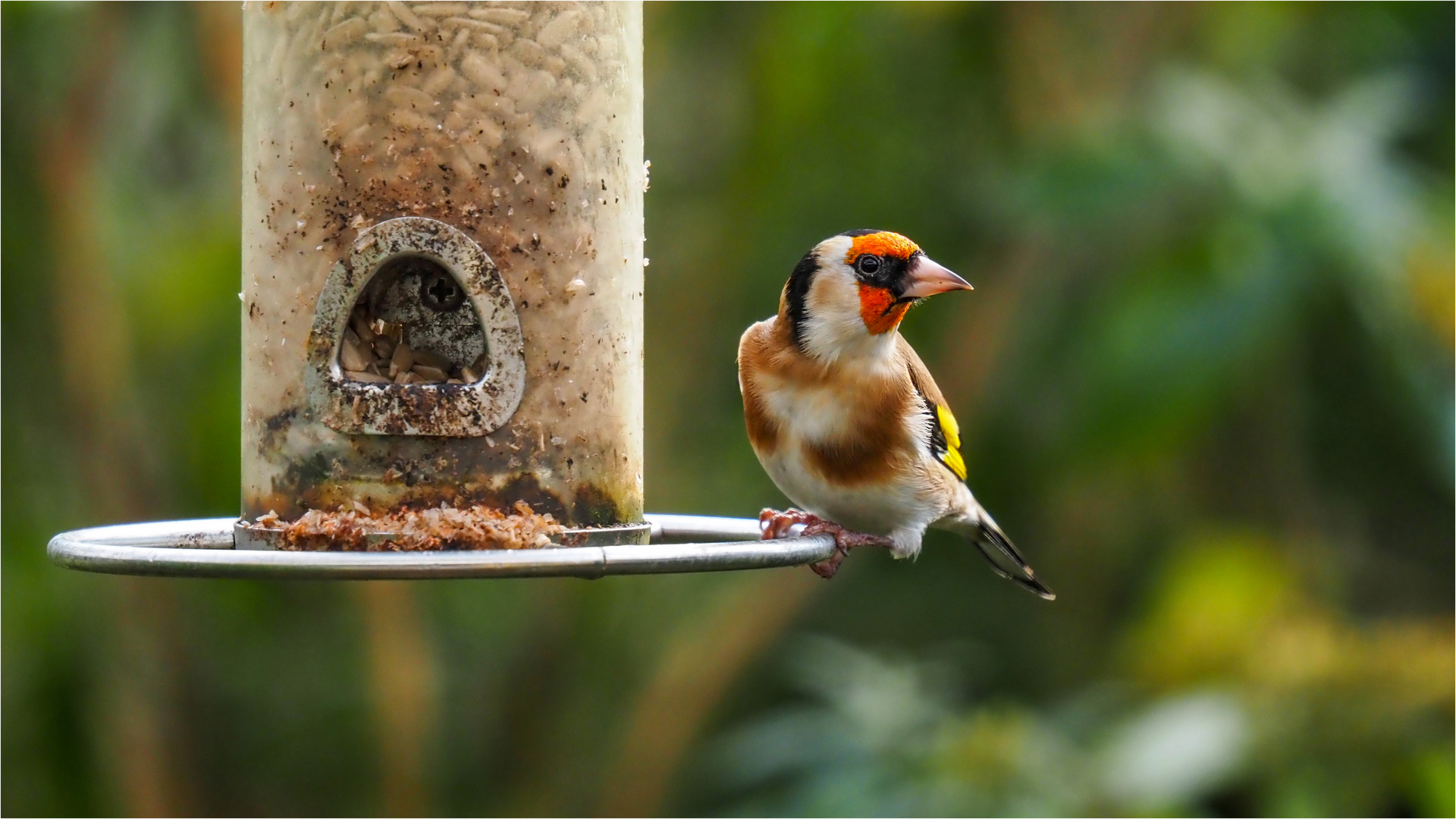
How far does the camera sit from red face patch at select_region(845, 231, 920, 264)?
382 cm

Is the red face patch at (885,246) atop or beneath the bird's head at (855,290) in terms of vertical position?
atop

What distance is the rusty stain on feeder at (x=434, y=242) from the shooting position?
124 inches

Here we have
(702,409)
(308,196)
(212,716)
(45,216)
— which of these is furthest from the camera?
(212,716)

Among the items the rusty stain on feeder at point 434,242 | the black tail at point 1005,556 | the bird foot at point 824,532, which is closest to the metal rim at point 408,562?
the rusty stain on feeder at point 434,242

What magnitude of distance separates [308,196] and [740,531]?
111 cm

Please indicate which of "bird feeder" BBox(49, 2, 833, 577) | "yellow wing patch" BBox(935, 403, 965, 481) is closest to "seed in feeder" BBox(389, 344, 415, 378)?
"bird feeder" BBox(49, 2, 833, 577)

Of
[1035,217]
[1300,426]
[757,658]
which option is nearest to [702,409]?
[757,658]

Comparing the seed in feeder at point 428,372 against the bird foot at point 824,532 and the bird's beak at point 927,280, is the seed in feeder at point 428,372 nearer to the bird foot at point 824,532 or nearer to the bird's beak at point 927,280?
the bird foot at point 824,532

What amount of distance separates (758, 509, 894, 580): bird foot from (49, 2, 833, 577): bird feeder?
0.57 metres

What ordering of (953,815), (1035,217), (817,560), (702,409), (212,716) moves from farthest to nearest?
1. (212,716)
2. (702,409)
3. (1035,217)
4. (953,815)
5. (817,560)

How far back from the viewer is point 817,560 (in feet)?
9.67

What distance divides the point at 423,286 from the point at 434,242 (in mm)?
124

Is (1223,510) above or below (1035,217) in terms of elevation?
below

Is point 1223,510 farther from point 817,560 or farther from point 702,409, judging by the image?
point 817,560
